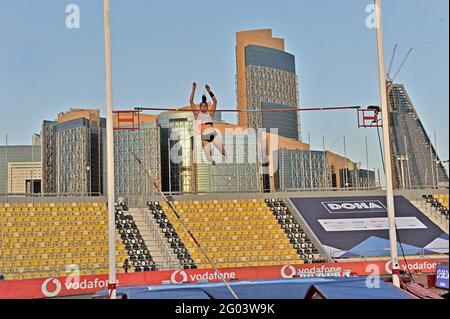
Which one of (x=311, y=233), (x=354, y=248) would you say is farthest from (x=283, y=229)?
(x=354, y=248)

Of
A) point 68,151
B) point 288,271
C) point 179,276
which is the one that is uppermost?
point 68,151

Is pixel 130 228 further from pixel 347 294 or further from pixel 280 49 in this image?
pixel 347 294

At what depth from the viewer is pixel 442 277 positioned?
878 centimetres

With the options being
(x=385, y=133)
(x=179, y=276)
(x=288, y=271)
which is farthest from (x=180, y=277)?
(x=385, y=133)

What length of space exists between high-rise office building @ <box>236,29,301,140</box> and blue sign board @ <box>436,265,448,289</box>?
7.37m

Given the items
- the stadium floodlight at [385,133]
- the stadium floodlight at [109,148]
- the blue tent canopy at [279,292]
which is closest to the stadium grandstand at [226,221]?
the stadium floodlight at [385,133]

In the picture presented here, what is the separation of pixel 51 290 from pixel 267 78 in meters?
8.72

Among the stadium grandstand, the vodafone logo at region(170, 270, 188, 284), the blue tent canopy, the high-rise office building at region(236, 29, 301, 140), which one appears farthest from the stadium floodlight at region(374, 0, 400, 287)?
the high-rise office building at region(236, 29, 301, 140)

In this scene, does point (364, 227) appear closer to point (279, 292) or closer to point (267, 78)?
point (267, 78)

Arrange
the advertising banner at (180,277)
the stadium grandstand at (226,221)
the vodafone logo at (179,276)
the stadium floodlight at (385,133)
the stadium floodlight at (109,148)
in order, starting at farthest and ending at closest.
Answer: the vodafone logo at (179,276) → the stadium grandstand at (226,221) → the advertising banner at (180,277) → the stadium floodlight at (385,133) → the stadium floodlight at (109,148)

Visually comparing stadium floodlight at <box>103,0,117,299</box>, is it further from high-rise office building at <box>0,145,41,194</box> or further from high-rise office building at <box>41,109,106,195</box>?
high-rise office building at <box>41,109,106,195</box>

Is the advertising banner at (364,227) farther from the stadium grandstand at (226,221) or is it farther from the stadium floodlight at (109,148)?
the stadium floodlight at (109,148)

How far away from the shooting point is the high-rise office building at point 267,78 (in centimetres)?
1438

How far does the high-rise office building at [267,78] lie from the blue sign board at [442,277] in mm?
7366
